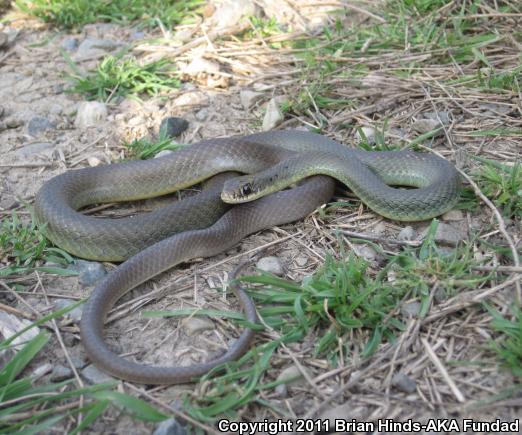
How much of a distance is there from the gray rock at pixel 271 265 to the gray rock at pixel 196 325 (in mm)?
611

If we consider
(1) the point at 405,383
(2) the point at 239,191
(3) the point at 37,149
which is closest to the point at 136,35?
(3) the point at 37,149

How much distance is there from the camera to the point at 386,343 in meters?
3.49

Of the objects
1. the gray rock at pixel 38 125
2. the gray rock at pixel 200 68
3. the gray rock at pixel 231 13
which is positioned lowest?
the gray rock at pixel 38 125

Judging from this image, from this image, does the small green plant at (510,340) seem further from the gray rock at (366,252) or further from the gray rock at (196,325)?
the gray rock at (196,325)

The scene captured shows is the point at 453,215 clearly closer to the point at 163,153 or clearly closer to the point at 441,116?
the point at 441,116

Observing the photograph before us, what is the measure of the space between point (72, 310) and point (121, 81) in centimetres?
328

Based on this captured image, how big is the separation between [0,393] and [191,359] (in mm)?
1102

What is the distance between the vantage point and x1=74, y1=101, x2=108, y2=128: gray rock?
20.0 ft

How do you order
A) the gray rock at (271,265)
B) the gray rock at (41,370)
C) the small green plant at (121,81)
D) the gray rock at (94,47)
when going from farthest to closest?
the gray rock at (94,47), the small green plant at (121,81), the gray rock at (271,265), the gray rock at (41,370)

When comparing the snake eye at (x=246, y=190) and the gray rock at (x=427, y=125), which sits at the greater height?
the snake eye at (x=246, y=190)

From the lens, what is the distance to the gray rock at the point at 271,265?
13.9ft

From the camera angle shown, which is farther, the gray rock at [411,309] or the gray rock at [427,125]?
the gray rock at [427,125]

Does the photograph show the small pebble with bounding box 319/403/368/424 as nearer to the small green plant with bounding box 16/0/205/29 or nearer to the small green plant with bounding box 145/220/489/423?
the small green plant with bounding box 145/220/489/423

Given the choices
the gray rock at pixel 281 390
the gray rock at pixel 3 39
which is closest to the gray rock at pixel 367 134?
the gray rock at pixel 281 390
